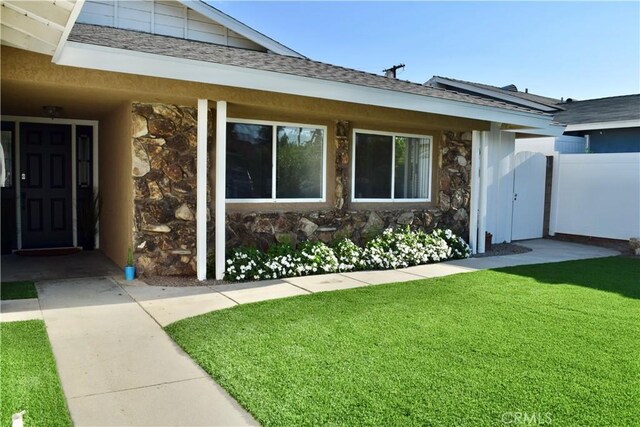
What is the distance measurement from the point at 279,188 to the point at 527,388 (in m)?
5.70

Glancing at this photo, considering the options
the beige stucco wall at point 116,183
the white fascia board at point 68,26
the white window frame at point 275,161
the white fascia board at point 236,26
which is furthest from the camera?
the white fascia board at point 236,26

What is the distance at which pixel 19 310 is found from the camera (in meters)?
5.42

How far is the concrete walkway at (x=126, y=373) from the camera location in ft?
10.6

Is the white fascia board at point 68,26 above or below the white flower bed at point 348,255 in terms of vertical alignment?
above

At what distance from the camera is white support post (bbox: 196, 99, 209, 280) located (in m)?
6.98

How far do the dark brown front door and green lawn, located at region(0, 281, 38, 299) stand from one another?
3.15 meters

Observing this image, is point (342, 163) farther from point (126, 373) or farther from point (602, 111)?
point (602, 111)

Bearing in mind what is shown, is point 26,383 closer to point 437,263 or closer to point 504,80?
point 437,263

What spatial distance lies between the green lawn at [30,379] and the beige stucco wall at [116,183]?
2.87 meters

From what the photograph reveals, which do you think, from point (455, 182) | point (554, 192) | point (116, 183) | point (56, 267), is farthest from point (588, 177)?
point (56, 267)

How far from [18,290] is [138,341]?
107 inches

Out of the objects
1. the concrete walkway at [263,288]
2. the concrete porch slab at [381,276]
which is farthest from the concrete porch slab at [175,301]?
the concrete porch slab at [381,276]

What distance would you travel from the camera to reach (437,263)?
30.2ft

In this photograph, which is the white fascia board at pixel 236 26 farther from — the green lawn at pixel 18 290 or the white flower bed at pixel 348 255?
the green lawn at pixel 18 290
